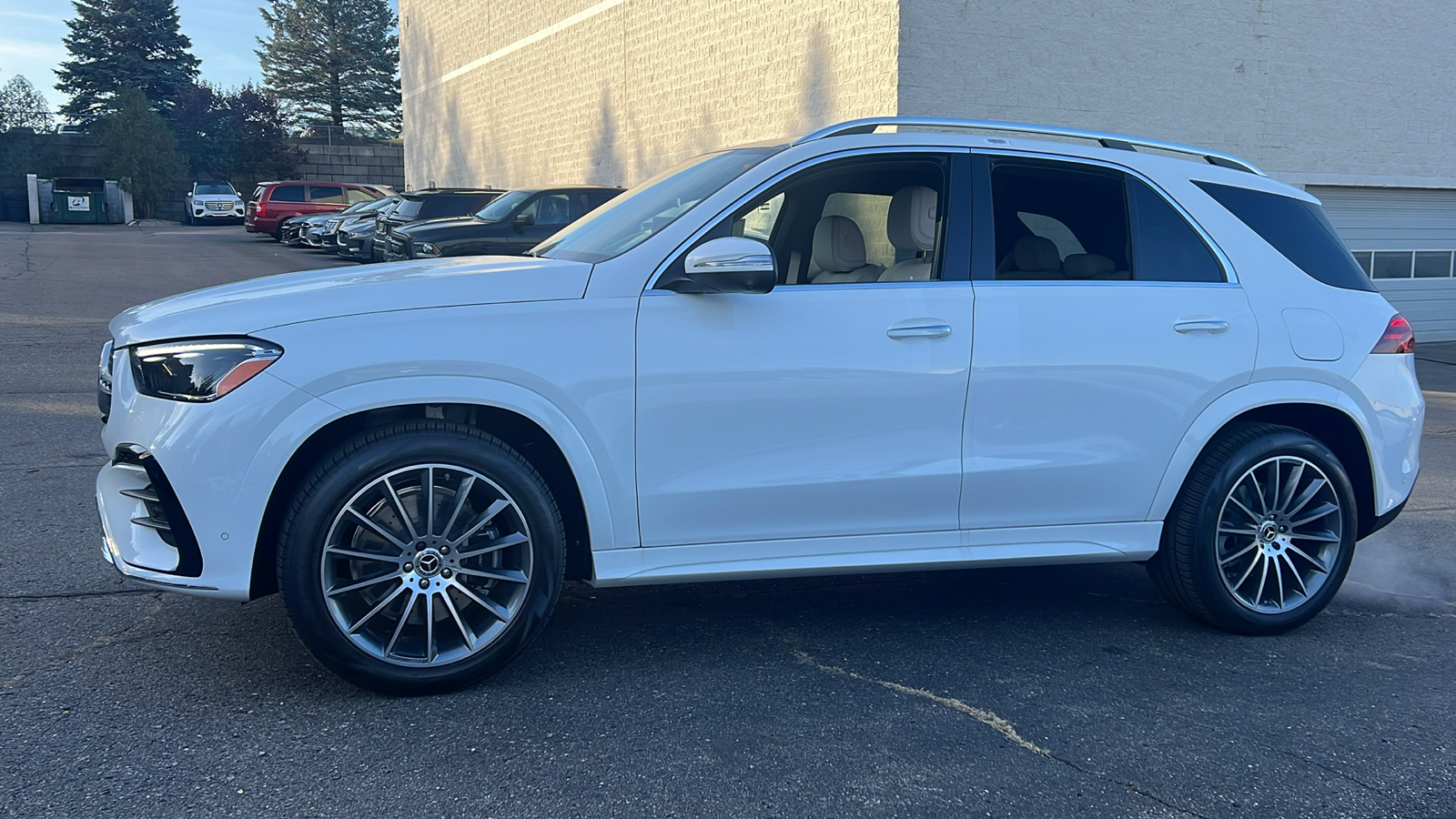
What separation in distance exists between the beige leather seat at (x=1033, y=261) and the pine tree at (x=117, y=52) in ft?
230

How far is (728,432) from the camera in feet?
12.8

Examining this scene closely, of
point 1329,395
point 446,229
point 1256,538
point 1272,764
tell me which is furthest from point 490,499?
point 446,229

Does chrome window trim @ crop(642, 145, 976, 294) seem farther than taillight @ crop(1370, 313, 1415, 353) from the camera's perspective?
No

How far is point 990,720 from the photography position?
12.3ft

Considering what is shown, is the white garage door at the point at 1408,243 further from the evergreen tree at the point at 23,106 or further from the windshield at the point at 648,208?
the evergreen tree at the point at 23,106

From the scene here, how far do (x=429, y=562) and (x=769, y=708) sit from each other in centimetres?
117

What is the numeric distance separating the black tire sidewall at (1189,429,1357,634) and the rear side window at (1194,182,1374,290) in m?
0.69

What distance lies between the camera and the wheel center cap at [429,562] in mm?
3707

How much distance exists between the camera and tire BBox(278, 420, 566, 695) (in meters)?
3.57

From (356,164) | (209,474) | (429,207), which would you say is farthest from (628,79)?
(356,164)

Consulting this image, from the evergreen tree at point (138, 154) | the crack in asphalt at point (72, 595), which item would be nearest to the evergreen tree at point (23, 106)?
the evergreen tree at point (138, 154)

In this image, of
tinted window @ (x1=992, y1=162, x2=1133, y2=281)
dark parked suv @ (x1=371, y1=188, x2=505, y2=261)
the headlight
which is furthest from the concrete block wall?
the headlight

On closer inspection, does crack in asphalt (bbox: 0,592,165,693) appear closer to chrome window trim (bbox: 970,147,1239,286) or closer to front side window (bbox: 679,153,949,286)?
front side window (bbox: 679,153,949,286)

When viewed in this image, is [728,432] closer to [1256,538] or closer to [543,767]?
[543,767]
